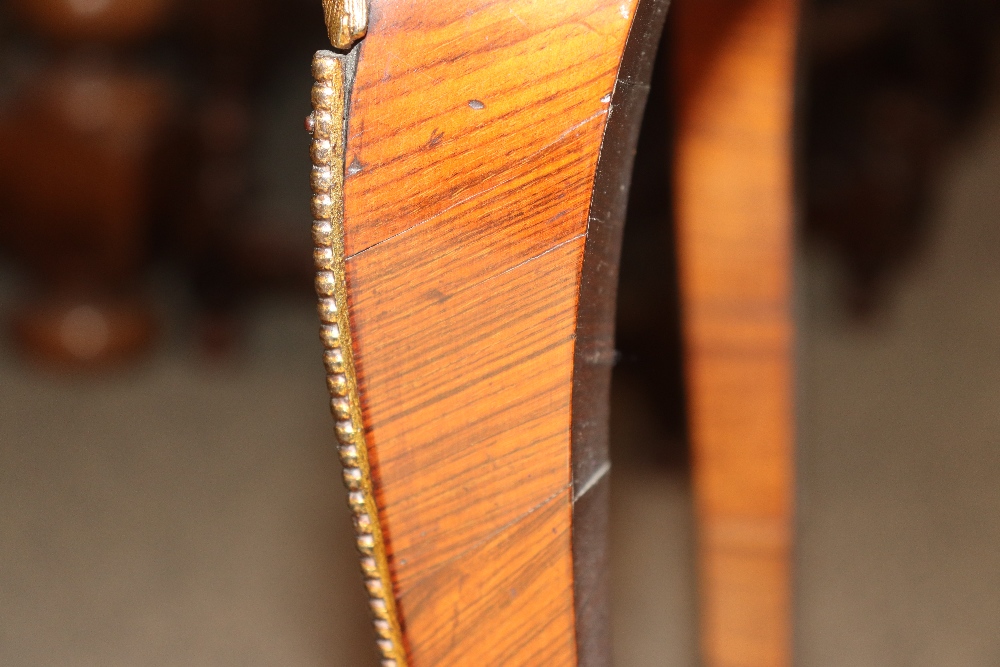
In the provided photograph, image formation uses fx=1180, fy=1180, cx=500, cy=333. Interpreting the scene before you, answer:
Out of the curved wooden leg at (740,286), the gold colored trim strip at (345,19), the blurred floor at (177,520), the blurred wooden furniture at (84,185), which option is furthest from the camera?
the blurred wooden furniture at (84,185)

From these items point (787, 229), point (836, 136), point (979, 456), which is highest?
point (787, 229)

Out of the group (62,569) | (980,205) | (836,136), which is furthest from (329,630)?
(980,205)

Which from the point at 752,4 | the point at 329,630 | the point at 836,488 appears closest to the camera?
the point at 752,4

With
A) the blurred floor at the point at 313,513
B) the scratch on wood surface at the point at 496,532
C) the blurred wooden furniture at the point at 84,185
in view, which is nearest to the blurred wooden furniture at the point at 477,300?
the scratch on wood surface at the point at 496,532

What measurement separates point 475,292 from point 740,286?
0.32 m

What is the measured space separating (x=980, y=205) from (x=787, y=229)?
104 cm

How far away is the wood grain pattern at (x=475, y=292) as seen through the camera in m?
0.22

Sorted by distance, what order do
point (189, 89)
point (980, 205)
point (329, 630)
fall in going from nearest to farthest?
point (329, 630)
point (189, 89)
point (980, 205)

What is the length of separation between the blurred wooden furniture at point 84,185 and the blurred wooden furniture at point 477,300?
82 cm

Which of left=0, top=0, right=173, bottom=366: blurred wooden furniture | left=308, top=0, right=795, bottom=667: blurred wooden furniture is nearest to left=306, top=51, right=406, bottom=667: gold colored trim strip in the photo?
left=308, top=0, right=795, bottom=667: blurred wooden furniture

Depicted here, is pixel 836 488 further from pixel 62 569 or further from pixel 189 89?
pixel 189 89

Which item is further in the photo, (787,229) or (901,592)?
(901,592)

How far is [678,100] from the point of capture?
1.69 ft

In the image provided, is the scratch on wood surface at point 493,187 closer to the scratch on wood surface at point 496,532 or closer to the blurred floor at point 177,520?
the scratch on wood surface at point 496,532
